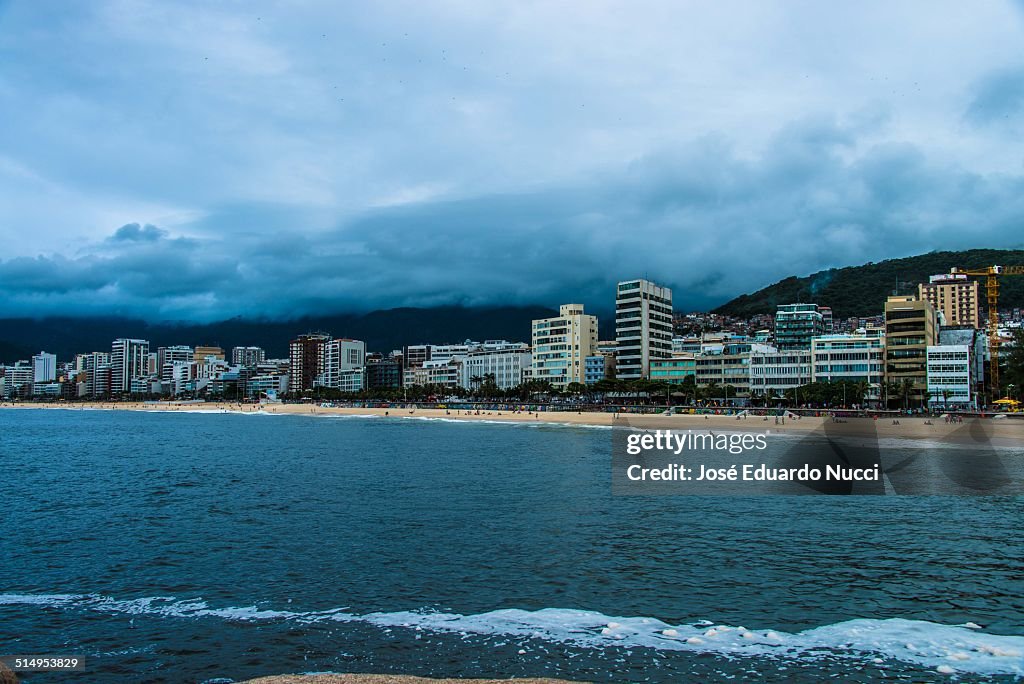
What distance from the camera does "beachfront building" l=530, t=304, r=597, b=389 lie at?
148375 mm

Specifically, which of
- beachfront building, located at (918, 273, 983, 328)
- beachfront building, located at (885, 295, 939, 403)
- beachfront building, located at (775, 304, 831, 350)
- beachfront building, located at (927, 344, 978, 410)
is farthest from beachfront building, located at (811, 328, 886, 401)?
beachfront building, located at (918, 273, 983, 328)

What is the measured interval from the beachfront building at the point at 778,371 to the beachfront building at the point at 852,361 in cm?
191

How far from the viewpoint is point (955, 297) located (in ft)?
626

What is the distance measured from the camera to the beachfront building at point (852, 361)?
106 metres

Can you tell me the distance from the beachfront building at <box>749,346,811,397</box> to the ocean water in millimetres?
91681

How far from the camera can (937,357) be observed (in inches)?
A: 3868

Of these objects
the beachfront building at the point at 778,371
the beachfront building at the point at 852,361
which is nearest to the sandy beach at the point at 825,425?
the beachfront building at the point at 852,361

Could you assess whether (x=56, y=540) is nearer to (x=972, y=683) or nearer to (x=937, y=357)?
(x=972, y=683)

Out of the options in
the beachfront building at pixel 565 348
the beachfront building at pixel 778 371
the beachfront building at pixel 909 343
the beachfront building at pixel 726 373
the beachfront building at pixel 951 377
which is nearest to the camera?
the beachfront building at pixel 951 377

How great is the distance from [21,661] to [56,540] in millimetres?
11510

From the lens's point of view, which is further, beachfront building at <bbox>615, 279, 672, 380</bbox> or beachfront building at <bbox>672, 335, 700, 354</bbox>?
beachfront building at <bbox>672, 335, 700, 354</bbox>

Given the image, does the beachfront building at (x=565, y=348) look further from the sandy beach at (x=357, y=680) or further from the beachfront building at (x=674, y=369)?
the sandy beach at (x=357, y=680)

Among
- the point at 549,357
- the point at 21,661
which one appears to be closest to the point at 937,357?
the point at 549,357

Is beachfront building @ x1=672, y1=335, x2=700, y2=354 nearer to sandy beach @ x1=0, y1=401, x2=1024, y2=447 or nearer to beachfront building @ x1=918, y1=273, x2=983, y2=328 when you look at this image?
sandy beach @ x1=0, y1=401, x2=1024, y2=447
